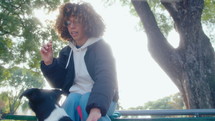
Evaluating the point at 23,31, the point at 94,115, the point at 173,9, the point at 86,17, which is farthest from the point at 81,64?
the point at 23,31

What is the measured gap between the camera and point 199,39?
5340mm

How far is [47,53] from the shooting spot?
2293 millimetres

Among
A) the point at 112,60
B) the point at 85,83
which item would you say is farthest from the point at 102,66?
the point at 85,83

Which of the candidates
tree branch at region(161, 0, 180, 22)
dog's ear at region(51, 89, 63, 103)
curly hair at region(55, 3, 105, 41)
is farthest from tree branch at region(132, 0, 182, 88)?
dog's ear at region(51, 89, 63, 103)

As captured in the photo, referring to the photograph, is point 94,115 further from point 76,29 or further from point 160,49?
point 160,49

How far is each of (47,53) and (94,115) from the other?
921 mm

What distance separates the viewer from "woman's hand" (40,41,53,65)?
2.27 m

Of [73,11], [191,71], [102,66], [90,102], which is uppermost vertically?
[73,11]

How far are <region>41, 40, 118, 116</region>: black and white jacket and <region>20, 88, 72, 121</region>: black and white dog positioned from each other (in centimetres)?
27

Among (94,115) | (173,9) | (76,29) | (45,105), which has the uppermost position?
(173,9)

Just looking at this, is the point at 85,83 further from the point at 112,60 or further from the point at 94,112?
the point at 94,112

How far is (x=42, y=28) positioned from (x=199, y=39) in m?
7.99

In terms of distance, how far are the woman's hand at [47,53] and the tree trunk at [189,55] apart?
360 cm

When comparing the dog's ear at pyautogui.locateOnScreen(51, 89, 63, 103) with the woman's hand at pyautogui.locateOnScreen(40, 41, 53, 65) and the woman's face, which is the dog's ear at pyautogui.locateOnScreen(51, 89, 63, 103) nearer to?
the woman's hand at pyautogui.locateOnScreen(40, 41, 53, 65)
